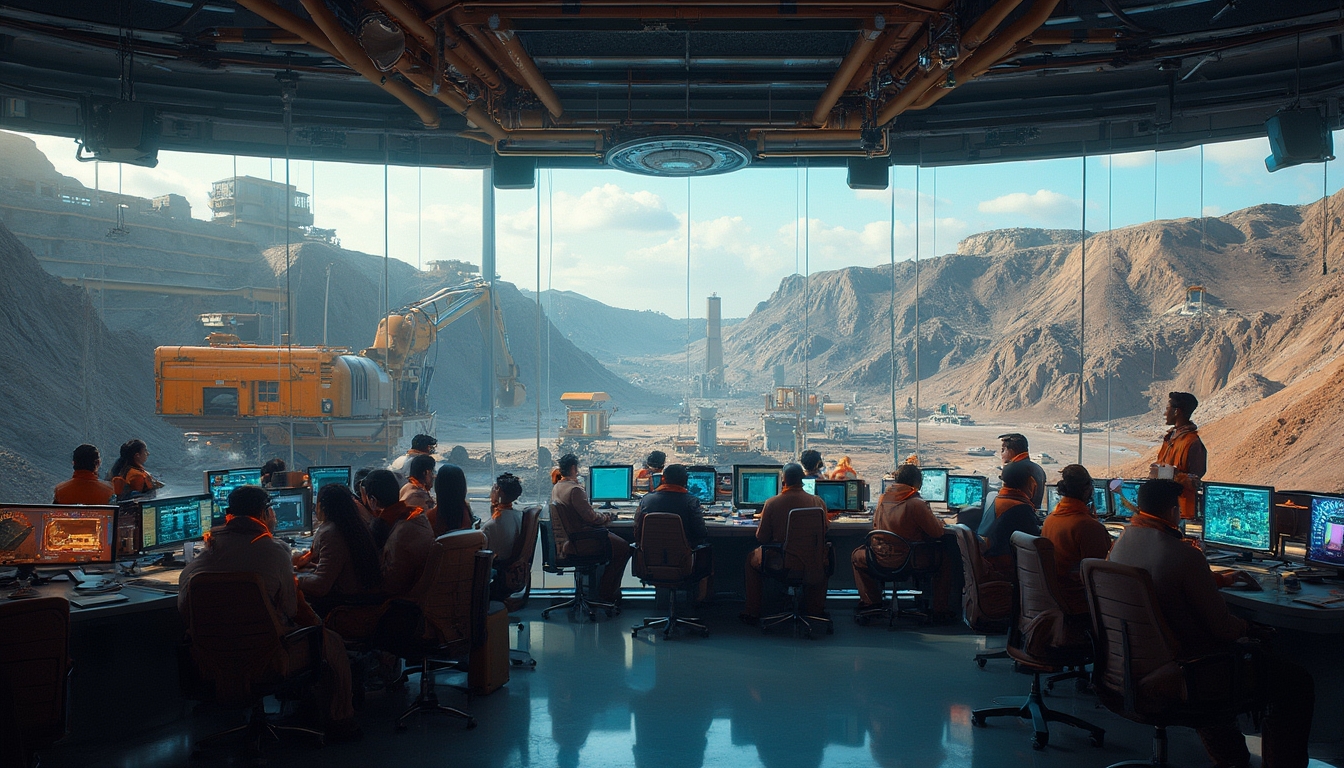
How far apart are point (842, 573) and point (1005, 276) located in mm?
45622

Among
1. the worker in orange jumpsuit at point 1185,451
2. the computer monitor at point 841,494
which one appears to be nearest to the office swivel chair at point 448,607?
the computer monitor at point 841,494

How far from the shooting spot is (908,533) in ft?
18.7

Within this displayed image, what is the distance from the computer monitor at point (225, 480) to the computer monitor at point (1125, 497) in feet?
20.6

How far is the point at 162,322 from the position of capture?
2805 cm

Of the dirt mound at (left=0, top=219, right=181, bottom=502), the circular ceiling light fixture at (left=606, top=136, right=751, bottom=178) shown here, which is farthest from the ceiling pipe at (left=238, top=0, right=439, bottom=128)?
the dirt mound at (left=0, top=219, right=181, bottom=502)

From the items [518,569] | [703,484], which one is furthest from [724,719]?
[703,484]

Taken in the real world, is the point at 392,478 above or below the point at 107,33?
below

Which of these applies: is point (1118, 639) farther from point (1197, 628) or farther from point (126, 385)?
point (126, 385)

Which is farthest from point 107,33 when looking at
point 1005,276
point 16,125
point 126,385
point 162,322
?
point 1005,276

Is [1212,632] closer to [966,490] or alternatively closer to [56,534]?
[966,490]

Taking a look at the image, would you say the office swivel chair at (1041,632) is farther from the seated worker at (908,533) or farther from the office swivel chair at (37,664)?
the office swivel chair at (37,664)

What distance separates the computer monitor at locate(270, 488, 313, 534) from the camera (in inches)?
214

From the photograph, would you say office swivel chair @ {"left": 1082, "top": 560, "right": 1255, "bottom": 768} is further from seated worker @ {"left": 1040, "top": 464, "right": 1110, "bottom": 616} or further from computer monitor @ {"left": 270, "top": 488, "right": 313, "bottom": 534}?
computer monitor @ {"left": 270, "top": 488, "right": 313, "bottom": 534}

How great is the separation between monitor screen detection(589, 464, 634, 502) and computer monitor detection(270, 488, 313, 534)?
2.40m
